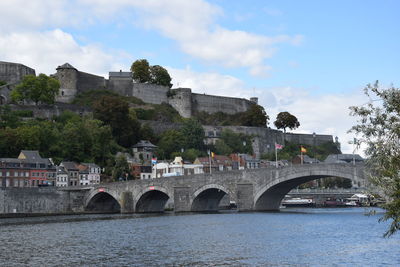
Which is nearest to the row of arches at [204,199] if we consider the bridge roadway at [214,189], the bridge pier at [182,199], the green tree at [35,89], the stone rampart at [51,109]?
the bridge roadway at [214,189]

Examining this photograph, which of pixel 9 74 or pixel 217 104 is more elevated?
pixel 9 74

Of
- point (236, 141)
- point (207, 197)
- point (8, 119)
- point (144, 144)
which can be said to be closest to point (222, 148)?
point (236, 141)

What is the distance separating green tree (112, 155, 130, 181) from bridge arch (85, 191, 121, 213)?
493 centimetres

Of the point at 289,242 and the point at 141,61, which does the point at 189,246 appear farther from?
the point at 141,61

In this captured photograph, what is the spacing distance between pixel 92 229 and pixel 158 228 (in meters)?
4.16

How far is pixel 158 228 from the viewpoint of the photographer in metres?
37.7

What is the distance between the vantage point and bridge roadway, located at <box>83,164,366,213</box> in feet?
156

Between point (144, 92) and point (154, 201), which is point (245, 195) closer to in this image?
point (154, 201)

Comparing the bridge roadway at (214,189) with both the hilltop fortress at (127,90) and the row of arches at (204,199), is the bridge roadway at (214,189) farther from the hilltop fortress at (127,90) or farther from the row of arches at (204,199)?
the hilltop fortress at (127,90)

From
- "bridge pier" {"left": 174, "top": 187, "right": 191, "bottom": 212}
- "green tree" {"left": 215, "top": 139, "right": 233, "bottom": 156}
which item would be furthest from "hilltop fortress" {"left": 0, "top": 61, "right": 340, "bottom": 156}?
"bridge pier" {"left": 174, "top": 187, "right": 191, "bottom": 212}

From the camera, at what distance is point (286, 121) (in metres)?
106

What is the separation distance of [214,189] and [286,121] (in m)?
52.7

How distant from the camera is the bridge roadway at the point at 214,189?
47619mm

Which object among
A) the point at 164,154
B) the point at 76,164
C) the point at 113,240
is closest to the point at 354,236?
the point at 113,240
